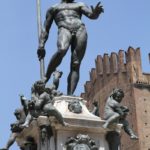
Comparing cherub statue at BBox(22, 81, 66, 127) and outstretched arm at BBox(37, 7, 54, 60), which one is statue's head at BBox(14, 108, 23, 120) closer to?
cherub statue at BBox(22, 81, 66, 127)

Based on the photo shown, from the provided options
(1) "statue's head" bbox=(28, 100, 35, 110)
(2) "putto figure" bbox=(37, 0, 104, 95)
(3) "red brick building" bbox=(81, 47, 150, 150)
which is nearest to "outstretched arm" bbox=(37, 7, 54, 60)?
(2) "putto figure" bbox=(37, 0, 104, 95)

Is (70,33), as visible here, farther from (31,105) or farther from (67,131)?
(67,131)

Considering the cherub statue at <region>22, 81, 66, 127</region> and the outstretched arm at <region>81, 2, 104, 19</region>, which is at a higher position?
the outstretched arm at <region>81, 2, 104, 19</region>

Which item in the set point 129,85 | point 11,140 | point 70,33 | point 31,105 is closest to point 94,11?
point 70,33

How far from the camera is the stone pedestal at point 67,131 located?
27.5 feet

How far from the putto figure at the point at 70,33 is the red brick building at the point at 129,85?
4517 cm

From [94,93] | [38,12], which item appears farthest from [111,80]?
[38,12]

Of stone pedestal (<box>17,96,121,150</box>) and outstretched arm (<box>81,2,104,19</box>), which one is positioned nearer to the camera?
stone pedestal (<box>17,96,121,150</box>)

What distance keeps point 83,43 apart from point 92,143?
1.80 meters

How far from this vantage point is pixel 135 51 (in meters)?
60.2

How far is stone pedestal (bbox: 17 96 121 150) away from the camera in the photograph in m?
A: 8.39

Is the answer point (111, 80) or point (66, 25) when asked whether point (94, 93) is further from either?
point (66, 25)

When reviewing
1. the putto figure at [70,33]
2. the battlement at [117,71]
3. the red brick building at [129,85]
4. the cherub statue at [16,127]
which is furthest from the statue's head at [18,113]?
the battlement at [117,71]

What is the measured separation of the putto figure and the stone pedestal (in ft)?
2.01
